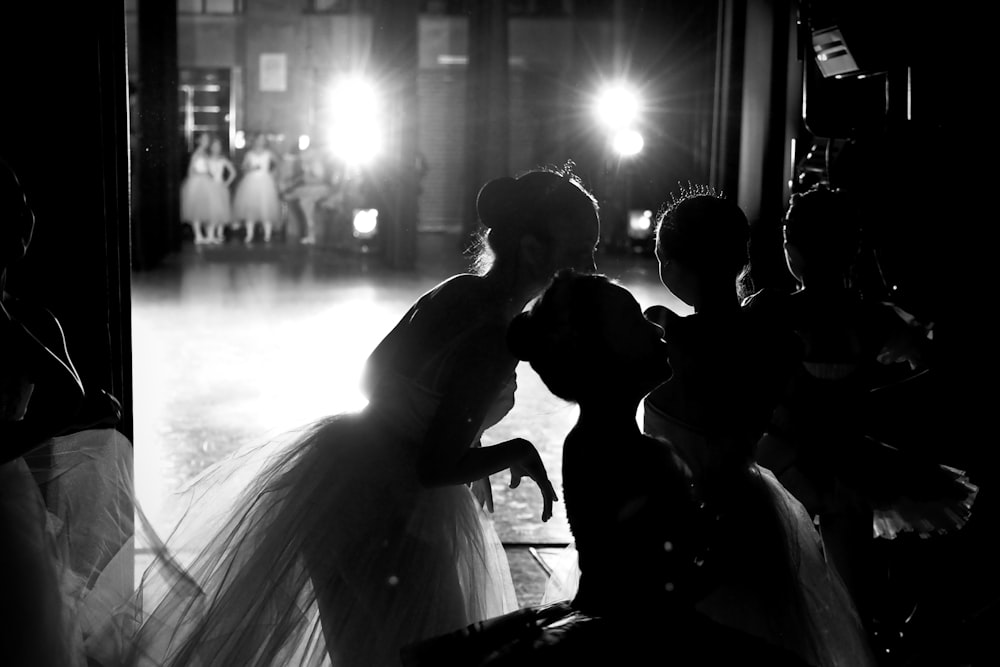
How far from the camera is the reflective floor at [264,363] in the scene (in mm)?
4945

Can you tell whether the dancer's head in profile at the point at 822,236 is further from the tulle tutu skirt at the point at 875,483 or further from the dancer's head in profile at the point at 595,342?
the dancer's head in profile at the point at 595,342

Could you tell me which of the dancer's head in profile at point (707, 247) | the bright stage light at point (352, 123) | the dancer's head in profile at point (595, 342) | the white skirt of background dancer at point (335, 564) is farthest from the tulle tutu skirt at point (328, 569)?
the bright stage light at point (352, 123)

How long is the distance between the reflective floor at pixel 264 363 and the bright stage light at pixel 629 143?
2781mm

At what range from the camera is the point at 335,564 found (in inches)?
81.9

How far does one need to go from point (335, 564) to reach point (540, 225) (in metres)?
0.72

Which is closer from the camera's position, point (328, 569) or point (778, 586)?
point (778, 586)

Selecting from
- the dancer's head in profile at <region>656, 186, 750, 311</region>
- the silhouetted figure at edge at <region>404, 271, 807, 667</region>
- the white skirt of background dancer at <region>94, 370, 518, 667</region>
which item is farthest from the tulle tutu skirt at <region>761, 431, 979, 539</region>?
the silhouetted figure at edge at <region>404, 271, 807, 667</region>

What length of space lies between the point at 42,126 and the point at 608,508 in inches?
74.1

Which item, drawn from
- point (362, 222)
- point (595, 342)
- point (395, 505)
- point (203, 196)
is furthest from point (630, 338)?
point (203, 196)

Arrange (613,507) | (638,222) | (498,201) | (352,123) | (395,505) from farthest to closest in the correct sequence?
1. (352,123)
2. (638,222)
3. (395,505)
4. (498,201)
5. (613,507)

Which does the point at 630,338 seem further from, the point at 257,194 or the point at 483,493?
the point at 257,194

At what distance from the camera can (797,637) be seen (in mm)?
1877

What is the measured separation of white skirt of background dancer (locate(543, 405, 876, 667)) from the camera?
188 centimetres

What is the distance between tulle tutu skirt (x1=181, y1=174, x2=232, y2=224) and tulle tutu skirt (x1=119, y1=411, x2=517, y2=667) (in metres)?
17.0
